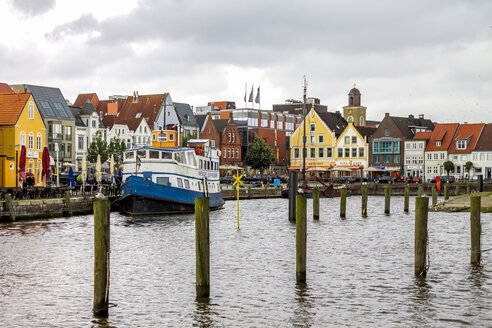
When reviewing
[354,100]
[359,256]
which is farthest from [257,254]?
[354,100]

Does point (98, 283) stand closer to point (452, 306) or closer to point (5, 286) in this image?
point (5, 286)

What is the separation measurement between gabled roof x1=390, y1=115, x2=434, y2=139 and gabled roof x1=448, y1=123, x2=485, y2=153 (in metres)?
8.66

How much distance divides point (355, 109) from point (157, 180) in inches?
4313

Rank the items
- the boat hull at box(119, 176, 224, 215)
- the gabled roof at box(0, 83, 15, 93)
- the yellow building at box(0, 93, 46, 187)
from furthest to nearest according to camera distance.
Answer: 1. the gabled roof at box(0, 83, 15, 93)
2. the yellow building at box(0, 93, 46, 187)
3. the boat hull at box(119, 176, 224, 215)

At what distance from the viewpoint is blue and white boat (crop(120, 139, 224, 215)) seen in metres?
52.6

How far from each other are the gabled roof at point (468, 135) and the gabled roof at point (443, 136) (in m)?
0.80

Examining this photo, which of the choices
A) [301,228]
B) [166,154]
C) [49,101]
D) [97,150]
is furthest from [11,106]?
[301,228]

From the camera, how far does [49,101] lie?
348ft

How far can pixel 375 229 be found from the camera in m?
45.9

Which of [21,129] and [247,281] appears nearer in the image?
[247,281]

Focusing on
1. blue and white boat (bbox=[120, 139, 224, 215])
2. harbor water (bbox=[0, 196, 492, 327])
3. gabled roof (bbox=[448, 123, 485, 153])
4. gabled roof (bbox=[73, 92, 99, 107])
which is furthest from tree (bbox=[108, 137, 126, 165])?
harbor water (bbox=[0, 196, 492, 327])

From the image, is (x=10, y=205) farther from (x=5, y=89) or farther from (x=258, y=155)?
(x=258, y=155)

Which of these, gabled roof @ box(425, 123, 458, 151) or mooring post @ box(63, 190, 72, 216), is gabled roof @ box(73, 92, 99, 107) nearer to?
gabled roof @ box(425, 123, 458, 151)

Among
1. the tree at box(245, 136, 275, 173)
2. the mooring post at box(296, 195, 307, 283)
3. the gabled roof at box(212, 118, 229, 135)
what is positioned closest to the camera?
the mooring post at box(296, 195, 307, 283)
